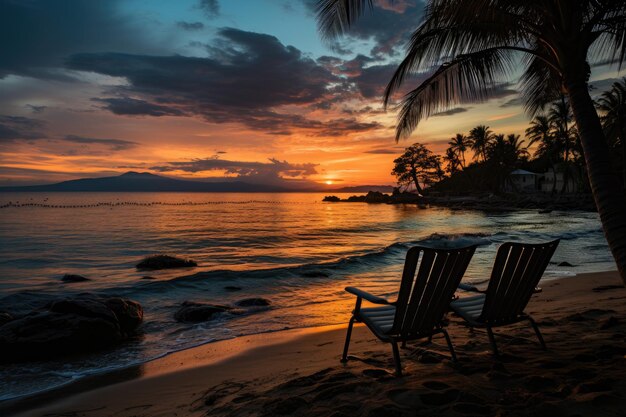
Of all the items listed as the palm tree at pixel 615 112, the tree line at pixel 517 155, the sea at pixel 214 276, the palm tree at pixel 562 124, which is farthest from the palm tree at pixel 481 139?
the sea at pixel 214 276

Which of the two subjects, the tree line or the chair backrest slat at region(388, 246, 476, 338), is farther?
the tree line

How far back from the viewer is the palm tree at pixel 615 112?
35312mm

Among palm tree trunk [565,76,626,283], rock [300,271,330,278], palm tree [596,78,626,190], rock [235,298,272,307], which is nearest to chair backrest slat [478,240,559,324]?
palm tree trunk [565,76,626,283]

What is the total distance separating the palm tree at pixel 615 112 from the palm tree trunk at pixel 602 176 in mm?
37971

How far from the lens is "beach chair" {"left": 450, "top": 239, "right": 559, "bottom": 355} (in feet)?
13.1

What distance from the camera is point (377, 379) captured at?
3.52m

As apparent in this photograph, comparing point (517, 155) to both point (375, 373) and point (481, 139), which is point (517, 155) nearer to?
point (481, 139)

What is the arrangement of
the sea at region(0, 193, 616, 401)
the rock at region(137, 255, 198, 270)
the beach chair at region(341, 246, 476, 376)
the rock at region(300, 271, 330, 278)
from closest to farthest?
1. the beach chair at region(341, 246, 476, 376)
2. the sea at region(0, 193, 616, 401)
3. the rock at region(300, 271, 330, 278)
4. the rock at region(137, 255, 198, 270)

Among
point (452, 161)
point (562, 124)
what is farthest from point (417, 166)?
point (562, 124)

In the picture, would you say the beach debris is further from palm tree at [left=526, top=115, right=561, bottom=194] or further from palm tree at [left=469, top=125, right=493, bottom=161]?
palm tree at [left=469, top=125, right=493, bottom=161]

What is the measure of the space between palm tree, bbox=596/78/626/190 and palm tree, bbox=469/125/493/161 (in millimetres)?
31482

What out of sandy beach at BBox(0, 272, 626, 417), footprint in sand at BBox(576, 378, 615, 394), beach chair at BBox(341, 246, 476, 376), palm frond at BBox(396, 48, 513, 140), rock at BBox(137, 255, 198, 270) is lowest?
rock at BBox(137, 255, 198, 270)

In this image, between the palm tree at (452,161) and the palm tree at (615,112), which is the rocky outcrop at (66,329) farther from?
the palm tree at (452,161)

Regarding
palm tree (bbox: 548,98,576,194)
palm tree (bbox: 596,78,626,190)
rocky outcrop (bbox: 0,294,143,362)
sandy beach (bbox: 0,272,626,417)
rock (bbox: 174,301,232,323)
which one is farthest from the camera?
palm tree (bbox: 548,98,576,194)
